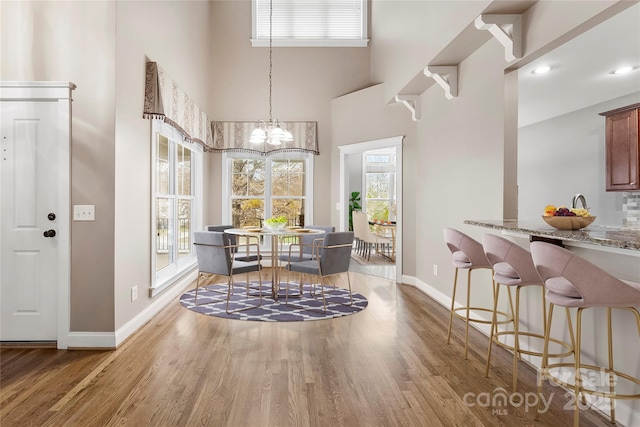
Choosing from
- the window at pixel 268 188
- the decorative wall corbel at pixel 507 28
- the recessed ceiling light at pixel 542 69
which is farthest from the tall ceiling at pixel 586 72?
the window at pixel 268 188

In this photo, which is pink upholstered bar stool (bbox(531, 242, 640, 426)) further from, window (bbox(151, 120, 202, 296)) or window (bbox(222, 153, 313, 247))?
window (bbox(222, 153, 313, 247))

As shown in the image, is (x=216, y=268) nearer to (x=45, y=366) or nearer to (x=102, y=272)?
(x=102, y=272)

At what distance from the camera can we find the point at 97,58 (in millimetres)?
3027

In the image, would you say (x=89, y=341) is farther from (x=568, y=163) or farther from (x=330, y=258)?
(x=568, y=163)

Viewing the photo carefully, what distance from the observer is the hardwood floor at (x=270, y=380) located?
2109 mm

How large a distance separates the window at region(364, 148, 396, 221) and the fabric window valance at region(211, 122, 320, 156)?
356 cm

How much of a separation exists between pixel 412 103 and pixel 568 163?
3346 millimetres

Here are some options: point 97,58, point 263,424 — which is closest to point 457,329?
point 263,424

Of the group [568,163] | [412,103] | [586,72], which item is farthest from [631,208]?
[412,103]

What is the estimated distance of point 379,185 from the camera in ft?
32.8

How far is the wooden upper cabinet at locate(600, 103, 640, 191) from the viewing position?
202 inches

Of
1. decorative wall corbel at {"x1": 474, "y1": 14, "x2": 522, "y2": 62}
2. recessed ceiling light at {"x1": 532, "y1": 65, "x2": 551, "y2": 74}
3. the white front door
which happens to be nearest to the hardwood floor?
the white front door

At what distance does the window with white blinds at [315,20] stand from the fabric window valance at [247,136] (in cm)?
149

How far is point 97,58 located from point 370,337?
3.11 meters
